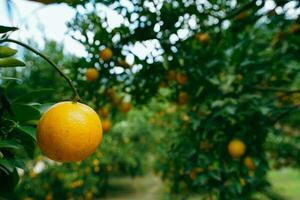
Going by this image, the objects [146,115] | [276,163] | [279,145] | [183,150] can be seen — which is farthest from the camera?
[146,115]

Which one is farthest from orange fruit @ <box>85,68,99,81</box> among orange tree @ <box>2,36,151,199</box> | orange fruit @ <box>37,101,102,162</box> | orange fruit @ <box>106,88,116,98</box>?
orange fruit @ <box>37,101,102,162</box>

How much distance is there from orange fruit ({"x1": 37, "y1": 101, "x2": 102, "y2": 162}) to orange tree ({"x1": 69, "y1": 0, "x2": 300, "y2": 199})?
40.1 inches

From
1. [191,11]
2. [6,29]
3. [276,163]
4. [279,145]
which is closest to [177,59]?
[191,11]

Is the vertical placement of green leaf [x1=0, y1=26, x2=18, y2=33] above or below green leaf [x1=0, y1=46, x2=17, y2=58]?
above

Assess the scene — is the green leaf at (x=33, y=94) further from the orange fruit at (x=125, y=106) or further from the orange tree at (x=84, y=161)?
the orange fruit at (x=125, y=106)

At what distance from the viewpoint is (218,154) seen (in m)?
2.38

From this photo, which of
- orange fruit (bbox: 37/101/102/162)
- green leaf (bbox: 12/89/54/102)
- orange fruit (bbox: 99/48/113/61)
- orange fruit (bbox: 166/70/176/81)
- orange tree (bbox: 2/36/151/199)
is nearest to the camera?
orange fruit (bbox: 37/101/102/162)

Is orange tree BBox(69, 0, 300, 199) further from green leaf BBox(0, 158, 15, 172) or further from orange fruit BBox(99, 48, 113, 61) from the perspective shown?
green leaf BBox(0, 158, 15, 172)

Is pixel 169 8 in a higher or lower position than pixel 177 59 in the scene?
higher

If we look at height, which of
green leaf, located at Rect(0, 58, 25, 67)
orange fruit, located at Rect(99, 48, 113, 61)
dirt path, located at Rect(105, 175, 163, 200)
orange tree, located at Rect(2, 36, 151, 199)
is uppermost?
orange fruit, located at Rect(99, 48, 113, 61)

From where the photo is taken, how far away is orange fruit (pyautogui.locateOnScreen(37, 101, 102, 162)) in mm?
981

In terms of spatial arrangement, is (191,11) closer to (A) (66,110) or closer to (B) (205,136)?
(B) (205,136)

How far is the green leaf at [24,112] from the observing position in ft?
3.83

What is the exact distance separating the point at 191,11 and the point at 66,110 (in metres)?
1.13
